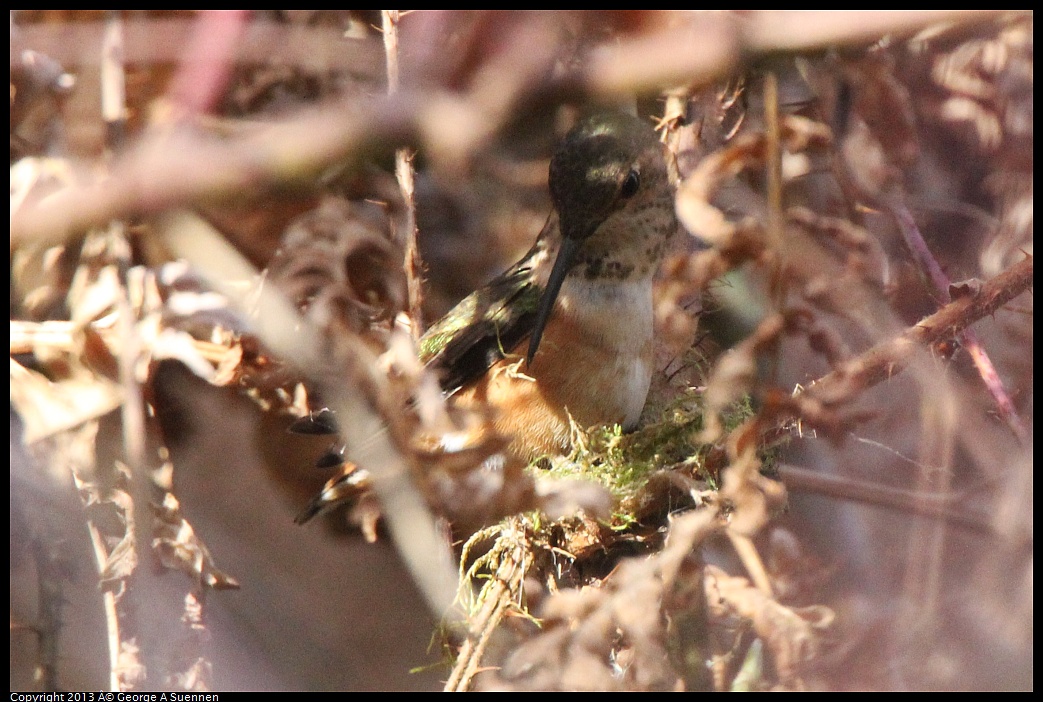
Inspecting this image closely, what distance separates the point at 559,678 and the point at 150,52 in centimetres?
227

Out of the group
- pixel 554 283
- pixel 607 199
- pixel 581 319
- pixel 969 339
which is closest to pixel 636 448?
pixel 581 319

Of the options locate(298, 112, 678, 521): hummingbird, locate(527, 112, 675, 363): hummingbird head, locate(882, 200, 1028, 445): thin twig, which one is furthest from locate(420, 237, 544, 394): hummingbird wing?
locate(882, 200, 1028, 445): thin twig

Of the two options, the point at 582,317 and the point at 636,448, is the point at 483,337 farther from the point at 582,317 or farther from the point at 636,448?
the point at 636,448

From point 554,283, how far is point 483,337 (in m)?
0.42

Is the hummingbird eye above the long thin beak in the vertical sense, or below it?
above

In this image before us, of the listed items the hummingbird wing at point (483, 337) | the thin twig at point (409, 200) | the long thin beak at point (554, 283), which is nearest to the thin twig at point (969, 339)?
the long thin beak at point (554, 283)

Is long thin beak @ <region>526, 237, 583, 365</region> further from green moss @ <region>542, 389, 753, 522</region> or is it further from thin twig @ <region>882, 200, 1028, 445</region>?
thin twig @ <region>882, 200, 1028, 445</region>

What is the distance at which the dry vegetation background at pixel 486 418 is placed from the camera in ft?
7.67

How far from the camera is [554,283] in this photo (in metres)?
3.20

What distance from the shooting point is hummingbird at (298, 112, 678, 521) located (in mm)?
3297

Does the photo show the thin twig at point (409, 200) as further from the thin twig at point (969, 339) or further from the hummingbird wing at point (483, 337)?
the thin twig at point (969, 339)
